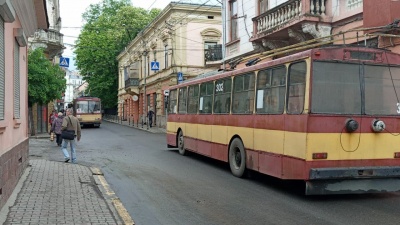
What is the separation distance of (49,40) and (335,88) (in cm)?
2639

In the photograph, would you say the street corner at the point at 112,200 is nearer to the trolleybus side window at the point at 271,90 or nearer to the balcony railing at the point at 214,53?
the trolleybus side window at the point at 271,90

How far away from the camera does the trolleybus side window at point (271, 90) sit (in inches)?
337

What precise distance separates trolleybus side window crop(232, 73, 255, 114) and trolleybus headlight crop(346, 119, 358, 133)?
272cm

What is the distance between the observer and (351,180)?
784cm

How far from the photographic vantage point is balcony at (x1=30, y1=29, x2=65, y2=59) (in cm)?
2920

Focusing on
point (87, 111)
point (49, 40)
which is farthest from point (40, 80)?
point (87, 111)

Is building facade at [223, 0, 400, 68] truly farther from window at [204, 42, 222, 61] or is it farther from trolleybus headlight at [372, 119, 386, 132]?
window at [204, 42, 222, 61]

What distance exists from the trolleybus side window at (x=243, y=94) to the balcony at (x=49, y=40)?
71.4ft

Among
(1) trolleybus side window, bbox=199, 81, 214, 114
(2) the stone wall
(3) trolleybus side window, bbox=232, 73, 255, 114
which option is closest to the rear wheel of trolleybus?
(1) trolleybus side window, bbox=199, 81, 214, 114

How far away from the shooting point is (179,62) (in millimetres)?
34906

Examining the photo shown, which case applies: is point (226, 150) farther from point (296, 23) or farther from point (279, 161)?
point (296, 23)

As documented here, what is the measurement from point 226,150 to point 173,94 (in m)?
6.16

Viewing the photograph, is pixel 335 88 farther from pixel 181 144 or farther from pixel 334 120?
pixel 181 144

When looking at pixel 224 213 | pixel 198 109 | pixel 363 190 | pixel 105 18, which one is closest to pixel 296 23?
pixel 198 109
